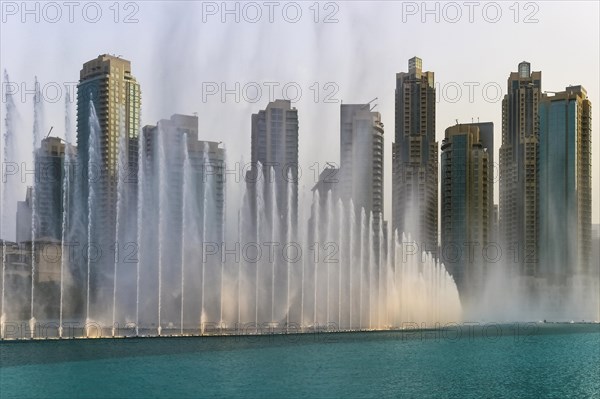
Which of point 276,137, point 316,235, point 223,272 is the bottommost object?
point 223,272

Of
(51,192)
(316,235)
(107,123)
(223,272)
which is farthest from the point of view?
(107,123)

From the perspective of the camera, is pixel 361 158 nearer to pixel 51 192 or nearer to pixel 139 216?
pixel 51 192

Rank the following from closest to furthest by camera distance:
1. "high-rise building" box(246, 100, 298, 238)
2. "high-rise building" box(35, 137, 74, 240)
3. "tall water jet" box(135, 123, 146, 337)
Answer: "tall water jet" box(135, 123, 146, 337)
"high-rise building" box(35, 137, 74, 240)
"high-rise building" box(246, 100, 298, 238)

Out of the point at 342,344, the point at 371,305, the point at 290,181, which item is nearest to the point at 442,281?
the point at 371,305

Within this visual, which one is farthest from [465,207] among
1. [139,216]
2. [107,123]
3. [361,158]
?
[139,216]

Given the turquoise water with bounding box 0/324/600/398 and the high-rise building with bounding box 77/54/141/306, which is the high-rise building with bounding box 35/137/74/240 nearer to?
the high-rise building with bounding box 77/54/141/306

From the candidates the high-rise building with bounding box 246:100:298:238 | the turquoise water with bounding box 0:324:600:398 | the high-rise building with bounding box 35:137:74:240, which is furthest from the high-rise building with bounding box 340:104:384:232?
the turquoise water with bounding box 0:324:600:398

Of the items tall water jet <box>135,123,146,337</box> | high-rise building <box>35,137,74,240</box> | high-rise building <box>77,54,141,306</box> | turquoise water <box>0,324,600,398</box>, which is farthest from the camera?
high-rise building <box>77,54,141,306</box>

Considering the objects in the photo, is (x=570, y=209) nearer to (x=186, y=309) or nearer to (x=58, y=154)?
(x=58, y=154)
